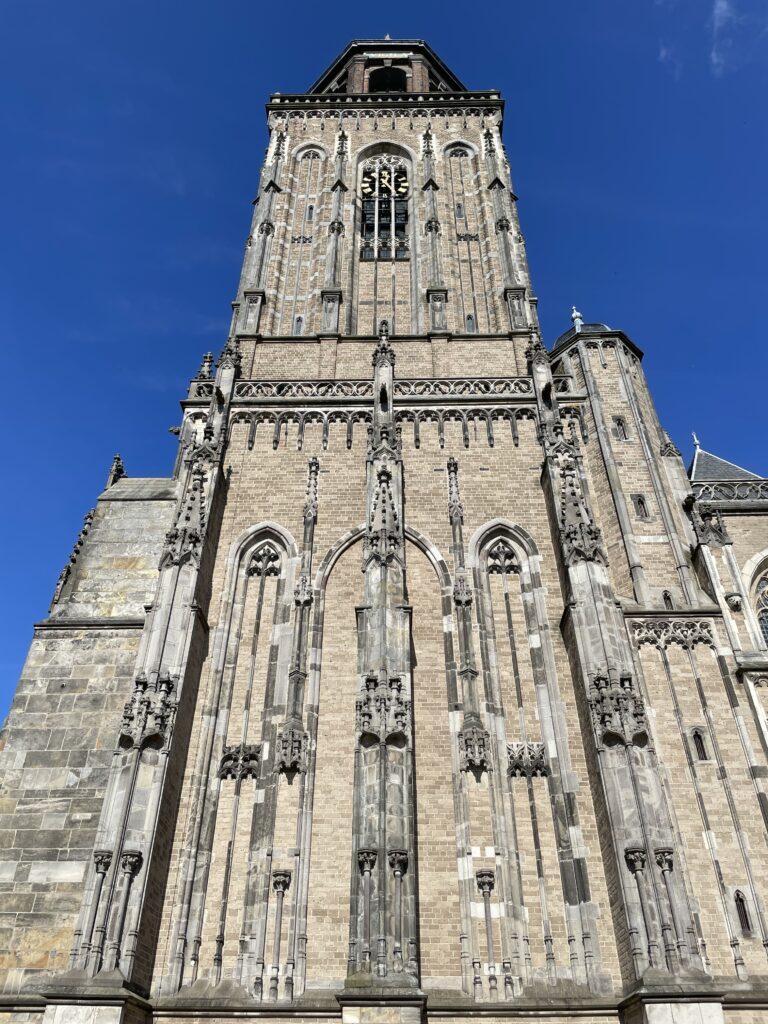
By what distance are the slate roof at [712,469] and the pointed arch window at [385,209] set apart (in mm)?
10430

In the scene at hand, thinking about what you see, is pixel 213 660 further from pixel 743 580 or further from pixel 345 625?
pixel 743 580

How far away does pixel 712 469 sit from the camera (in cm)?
2247

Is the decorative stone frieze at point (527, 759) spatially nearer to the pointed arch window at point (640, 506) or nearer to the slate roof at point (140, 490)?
the pointed arch window at point (640, 506)

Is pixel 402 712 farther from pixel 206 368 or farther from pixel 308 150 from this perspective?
pixel 308 150

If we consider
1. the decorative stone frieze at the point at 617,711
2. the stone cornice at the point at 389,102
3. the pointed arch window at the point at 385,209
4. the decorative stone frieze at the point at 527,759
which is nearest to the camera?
the decorative stone frieze at the point at 617,711

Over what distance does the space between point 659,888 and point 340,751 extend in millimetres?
5575

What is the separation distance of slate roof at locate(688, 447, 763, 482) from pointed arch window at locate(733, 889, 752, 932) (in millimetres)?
10802

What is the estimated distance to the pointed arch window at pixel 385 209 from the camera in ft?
82.2

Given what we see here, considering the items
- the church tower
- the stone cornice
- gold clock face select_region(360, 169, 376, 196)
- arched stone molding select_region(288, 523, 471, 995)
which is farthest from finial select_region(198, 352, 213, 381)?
the stone cornice

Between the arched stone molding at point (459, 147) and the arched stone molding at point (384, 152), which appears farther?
the arched stone molding at point (459, 147)

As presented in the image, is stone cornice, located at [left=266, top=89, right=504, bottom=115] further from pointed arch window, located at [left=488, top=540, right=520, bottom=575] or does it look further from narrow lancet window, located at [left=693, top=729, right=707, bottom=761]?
narrow lancet window, located at [left=693, top=729, right=707, bottom=761]

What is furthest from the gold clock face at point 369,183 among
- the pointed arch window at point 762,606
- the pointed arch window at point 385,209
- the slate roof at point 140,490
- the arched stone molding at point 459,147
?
the pointed arch window at point 762,606

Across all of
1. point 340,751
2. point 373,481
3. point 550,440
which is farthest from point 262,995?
point 550,440

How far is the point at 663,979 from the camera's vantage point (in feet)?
35.1
